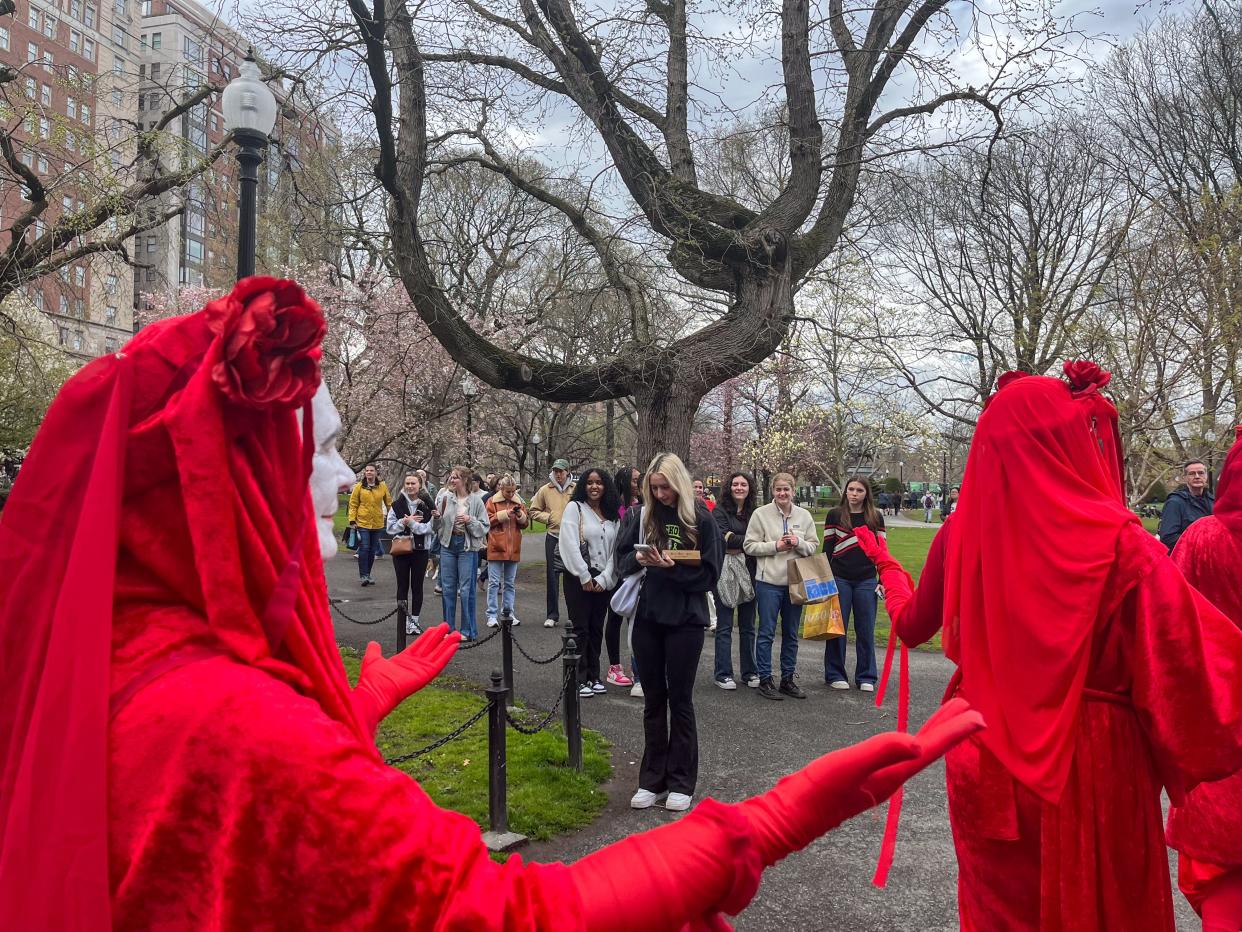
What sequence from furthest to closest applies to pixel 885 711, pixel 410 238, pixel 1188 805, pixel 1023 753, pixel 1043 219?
1. pixel 1043 219
2. pixel 410 238
3. pixel 885 711
4. pixel 1188 805
5. pixel 1023 753

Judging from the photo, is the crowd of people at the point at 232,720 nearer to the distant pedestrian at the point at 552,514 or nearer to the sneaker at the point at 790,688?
the sneaker at the point at 790,688

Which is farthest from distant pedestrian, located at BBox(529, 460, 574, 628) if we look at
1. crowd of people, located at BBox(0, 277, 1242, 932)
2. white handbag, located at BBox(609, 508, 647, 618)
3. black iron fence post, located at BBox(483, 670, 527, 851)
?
crowd of people, located at BBox(0, 277, 1242, 932)

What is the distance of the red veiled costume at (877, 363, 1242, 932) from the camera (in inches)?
97.7

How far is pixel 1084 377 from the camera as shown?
2953mm

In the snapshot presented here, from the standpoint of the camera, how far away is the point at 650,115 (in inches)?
422

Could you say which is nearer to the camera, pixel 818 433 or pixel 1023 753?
pixel 1023 753

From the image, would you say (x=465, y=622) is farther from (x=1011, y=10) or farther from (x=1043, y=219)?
(x=1043, y=219)

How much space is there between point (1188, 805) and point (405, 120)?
8853 millimetres

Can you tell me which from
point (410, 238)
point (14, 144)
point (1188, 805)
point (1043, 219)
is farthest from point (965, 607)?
point (1043, 219)

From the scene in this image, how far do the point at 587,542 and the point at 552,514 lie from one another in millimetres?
3256

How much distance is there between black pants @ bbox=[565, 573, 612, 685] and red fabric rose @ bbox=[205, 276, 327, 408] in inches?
282

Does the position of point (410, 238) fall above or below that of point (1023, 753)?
above

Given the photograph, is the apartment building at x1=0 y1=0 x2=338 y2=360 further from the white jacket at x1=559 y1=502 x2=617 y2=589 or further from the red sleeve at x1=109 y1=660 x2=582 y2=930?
the red sleeve at x1=109 y1=660 x2=582 y2=930

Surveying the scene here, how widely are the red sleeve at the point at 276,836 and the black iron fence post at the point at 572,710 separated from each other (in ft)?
17.0
